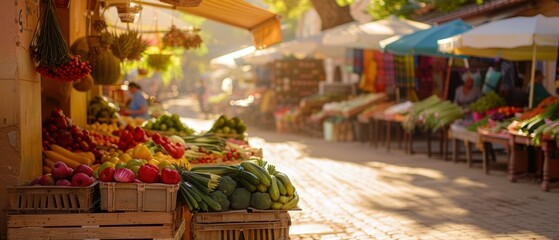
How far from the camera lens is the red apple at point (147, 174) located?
265 inches

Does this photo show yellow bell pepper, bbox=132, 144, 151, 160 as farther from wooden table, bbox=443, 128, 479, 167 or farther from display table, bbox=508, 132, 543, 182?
wooden table, bbox=443, 128, 479, 167

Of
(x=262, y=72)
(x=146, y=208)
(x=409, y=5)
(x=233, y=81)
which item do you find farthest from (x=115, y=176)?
(x=233, y=81)

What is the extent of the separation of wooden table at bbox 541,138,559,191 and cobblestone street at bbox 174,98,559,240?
19 cm

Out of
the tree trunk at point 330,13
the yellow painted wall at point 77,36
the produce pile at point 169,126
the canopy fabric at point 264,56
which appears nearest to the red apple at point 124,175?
the yellow painted wall at point 77,36

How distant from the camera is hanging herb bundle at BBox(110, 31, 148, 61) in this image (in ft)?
34.6

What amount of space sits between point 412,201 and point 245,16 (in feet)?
13.0

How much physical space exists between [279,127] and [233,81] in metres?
22.3

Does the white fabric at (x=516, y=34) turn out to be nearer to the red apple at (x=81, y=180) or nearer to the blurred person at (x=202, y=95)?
the red apple at (x=81, y=180)

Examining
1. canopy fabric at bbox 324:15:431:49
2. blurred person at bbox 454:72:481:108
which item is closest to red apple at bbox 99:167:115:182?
blurred person at bbox 454:72:481:108

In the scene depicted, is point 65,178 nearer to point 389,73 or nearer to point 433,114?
point 433,114

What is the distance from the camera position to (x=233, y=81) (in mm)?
52188

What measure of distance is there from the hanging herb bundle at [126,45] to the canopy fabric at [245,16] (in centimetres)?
123

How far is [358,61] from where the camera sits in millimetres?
25641

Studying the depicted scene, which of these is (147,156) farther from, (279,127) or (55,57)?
(279,127)
